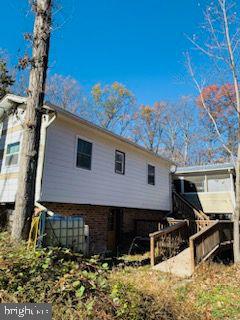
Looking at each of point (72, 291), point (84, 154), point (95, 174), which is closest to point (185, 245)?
point (95, 174)

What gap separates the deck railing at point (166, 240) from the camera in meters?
9.34

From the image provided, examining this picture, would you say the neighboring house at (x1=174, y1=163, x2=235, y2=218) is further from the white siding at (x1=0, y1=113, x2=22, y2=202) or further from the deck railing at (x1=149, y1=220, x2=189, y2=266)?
the white siding at (x1=0, y1=113, x2=22, y2=202)

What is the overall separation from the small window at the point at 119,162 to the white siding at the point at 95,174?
0.76ft

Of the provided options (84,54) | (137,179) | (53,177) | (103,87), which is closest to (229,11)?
(84,54)

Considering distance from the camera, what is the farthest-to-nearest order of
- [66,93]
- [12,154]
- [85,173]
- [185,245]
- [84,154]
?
[66,93] < [185,245] < [84,154] < [85,173] < [12,154]

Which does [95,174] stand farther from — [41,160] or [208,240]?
[208,240]

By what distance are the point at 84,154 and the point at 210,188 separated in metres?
10.7

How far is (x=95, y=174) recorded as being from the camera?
11109 millimetres

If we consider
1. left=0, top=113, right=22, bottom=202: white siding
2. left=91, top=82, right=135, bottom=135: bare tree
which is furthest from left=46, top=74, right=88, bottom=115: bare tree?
left=0, top=113, right=22, bottom=202: white siding

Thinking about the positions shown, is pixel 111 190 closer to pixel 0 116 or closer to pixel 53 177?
pixel 53 177

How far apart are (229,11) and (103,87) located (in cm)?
2094

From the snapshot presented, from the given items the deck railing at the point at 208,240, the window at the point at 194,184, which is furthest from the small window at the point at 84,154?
the window at the point at 194,184

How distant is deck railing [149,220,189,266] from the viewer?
9344mm

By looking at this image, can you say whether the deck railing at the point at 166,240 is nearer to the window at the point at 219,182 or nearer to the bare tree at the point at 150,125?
the window at the point at 219,182
